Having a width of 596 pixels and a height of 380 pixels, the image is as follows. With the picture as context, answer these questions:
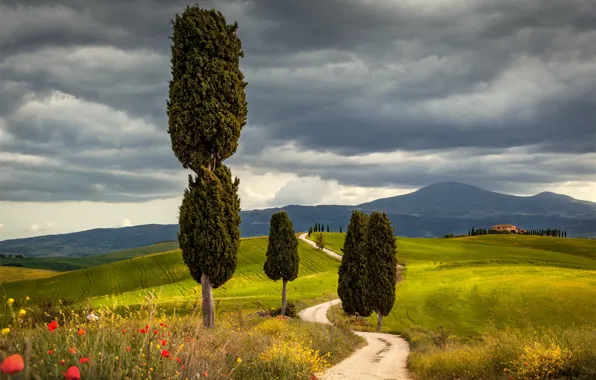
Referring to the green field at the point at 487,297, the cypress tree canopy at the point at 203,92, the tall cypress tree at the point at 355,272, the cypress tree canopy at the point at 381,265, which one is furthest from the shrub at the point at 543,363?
the tall cypress tree at the point at 355,272

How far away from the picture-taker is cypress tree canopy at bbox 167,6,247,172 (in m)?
24.1

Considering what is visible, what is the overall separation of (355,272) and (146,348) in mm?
41983

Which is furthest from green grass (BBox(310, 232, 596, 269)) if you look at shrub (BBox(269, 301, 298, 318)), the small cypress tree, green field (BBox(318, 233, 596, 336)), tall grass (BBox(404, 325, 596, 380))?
tall grass (BBox(404, 325, 596, 380))

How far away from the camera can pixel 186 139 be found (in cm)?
2419

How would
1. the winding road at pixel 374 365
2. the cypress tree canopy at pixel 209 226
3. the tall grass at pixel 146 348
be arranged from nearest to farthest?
the tall grass at pixel 146 348 < the winding road at pixel 374 365 < the cypress tree canopy at pixel 209 226

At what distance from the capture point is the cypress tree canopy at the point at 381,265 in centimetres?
4703

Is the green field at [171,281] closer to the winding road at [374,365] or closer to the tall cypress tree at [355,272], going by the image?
the tall cypress tree at [355,272]

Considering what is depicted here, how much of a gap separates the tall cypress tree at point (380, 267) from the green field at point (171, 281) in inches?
800

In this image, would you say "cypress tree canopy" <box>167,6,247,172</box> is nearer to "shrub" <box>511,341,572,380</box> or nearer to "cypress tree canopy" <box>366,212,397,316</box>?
"shrub" <box>511,341,572,380</box>

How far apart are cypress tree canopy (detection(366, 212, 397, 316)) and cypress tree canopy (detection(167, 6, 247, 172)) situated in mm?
27268

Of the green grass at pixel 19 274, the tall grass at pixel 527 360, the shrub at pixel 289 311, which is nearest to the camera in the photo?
the tall grass at pixel 527 360

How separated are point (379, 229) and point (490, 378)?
117 feet

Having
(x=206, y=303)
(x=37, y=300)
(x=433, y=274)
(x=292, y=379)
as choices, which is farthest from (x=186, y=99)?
(x=433, y=274)

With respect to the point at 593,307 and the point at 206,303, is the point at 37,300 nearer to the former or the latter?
the point at 206,303
